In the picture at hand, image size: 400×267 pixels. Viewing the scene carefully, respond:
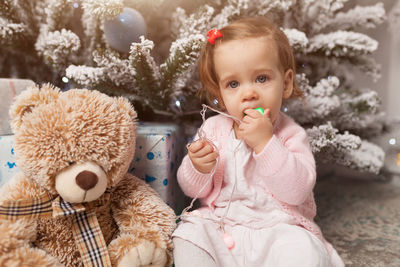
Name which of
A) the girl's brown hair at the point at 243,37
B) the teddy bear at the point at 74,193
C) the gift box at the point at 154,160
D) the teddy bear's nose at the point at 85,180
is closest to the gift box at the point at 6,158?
the gift box at the point at 154,160

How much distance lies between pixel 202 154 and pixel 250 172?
0.13 m

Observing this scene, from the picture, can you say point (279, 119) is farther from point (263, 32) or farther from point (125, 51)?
point (125, 51)

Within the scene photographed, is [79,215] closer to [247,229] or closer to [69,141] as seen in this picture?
[69,141]

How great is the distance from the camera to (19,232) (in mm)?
532

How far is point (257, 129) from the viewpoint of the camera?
0.68 m

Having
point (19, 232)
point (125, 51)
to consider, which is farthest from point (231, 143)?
point (19, 232)

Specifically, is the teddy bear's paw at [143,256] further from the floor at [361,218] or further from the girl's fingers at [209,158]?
the floor at [361,218]

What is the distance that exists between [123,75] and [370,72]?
0.78 m

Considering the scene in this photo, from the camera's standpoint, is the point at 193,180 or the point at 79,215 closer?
the point at 79,215

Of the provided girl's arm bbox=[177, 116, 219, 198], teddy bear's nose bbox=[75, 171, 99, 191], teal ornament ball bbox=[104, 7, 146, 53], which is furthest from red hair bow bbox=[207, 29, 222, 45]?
teddy bear's nose bbox=[75, 171, 99, 191]

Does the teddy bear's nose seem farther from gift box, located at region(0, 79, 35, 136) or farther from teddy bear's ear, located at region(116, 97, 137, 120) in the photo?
gift box, located at region(0, 79, 35, 136)

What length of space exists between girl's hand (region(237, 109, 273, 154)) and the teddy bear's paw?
29cm

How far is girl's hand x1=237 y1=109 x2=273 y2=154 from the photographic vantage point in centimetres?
68

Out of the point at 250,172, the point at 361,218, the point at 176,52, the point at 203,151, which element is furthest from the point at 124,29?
the point at 361,218
